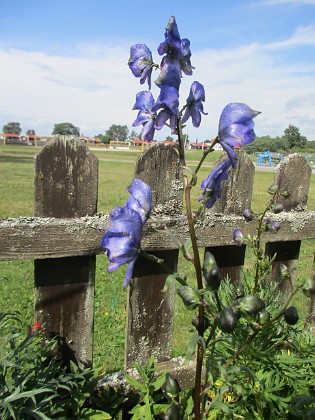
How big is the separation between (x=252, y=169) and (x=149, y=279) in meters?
0.87

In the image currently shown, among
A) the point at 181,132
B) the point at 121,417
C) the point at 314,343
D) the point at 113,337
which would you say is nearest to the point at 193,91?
the point at 181,132

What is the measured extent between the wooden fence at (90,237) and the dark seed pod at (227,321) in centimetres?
110

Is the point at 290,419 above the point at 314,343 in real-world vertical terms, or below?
below

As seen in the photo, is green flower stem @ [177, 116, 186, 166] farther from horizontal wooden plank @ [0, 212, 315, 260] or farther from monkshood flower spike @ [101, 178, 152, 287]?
horizontal wooden plank @ [0, 212, 315, 260]

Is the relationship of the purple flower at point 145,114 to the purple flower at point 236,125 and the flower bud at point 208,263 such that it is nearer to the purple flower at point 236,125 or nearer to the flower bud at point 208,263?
the purple flower at point 236,125

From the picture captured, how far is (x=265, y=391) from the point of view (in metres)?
1.81

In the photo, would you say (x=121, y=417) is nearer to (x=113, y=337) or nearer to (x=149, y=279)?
(x=149, y=279)

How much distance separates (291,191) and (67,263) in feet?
4.95

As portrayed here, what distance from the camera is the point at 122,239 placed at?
3.47ft

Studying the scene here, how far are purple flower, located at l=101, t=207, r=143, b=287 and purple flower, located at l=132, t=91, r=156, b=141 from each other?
12.0 inches

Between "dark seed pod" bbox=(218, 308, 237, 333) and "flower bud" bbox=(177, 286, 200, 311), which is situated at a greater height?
"flower bud" bbox=(177, 286, 200, 311)

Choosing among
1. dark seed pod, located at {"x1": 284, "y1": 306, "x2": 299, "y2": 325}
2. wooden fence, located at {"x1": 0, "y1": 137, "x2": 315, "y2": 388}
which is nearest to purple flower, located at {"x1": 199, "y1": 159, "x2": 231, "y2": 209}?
dark seed pod, located at {"x1": 284, "y1": 306, "x2": 299, "y2": 325}

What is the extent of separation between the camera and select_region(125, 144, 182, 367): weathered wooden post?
7.01ft

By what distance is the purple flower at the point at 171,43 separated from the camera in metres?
1.12
